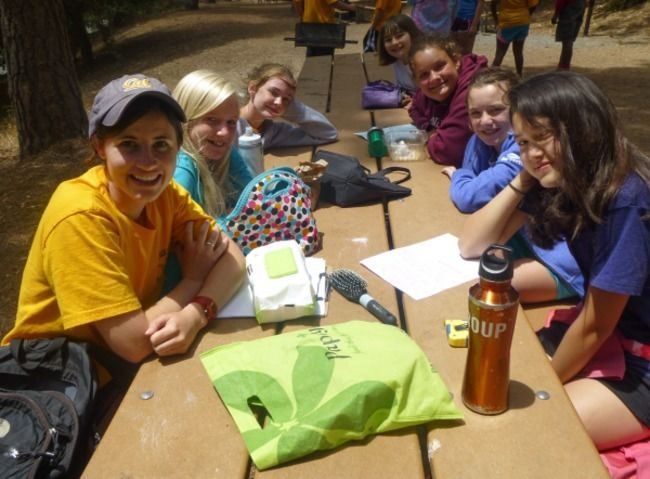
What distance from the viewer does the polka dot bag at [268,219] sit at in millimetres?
2234

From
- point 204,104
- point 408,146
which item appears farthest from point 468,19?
point 204,104

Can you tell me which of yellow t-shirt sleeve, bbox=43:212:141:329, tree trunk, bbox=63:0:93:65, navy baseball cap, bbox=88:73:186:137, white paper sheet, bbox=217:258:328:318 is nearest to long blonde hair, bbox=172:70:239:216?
white paper sheet, bbox=217:258:328:318

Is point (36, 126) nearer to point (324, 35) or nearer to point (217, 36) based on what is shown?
point (324, 35)

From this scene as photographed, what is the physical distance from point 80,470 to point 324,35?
5.20 meters

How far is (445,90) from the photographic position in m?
3.38

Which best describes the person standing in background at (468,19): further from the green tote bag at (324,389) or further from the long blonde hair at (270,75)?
the green tote bag at (324,389)

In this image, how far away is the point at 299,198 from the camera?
7.52ft

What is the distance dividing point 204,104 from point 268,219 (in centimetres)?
53

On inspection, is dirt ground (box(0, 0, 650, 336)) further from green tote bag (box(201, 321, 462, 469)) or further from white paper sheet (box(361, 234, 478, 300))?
green tote bag (box(201, 321, 462, 469))

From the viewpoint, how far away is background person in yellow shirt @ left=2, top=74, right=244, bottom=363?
61.3 inches

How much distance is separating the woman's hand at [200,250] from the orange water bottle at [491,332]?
900 millimetres

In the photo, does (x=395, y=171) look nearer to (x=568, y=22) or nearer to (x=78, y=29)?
(x=568, y=22)

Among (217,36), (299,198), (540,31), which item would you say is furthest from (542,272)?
(217,36)

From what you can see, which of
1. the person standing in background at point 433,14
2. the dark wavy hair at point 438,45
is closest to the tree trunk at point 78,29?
the person standing in background at point 433,14
